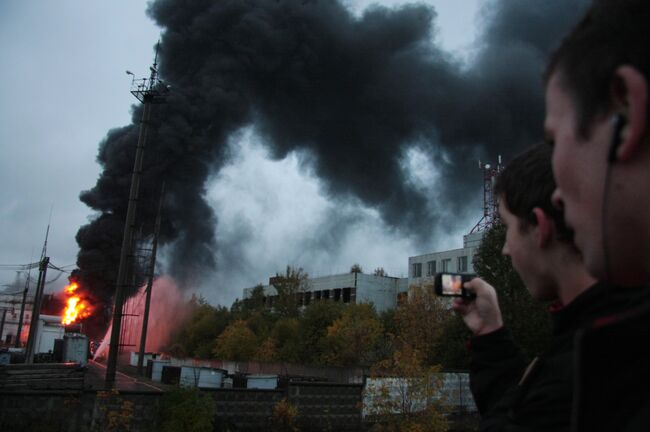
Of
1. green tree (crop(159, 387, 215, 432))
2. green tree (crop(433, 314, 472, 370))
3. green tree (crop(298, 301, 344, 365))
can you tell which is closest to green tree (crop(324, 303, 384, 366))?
green tree (crop(298, 301, 344, 365))

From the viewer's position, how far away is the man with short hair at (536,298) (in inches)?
55.3

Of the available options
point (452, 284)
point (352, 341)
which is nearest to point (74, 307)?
point (352, 341)

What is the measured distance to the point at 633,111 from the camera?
2.84 ft

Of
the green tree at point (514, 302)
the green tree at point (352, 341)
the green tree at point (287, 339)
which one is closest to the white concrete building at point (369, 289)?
the green tree at point (287, 339)

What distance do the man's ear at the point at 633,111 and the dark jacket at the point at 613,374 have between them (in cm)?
30

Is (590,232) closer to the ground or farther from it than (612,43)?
closer to the ground

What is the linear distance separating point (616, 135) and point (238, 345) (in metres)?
48.2

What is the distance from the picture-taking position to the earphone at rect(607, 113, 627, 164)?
90 centimetres

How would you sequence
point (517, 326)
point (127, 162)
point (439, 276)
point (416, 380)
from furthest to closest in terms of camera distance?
point (127, 162) < point (517, 326) < point (416, 380) < point (439, 276)

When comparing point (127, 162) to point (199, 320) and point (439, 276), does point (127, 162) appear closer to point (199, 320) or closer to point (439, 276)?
A: point (199, 320)

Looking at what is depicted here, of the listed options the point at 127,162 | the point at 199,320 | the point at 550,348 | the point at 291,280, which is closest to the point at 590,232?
the point at 550,348

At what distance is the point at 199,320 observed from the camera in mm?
58312

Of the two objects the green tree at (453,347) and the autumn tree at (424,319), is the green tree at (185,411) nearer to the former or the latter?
the green tree at (453,347)

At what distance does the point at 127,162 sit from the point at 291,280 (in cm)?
2129
